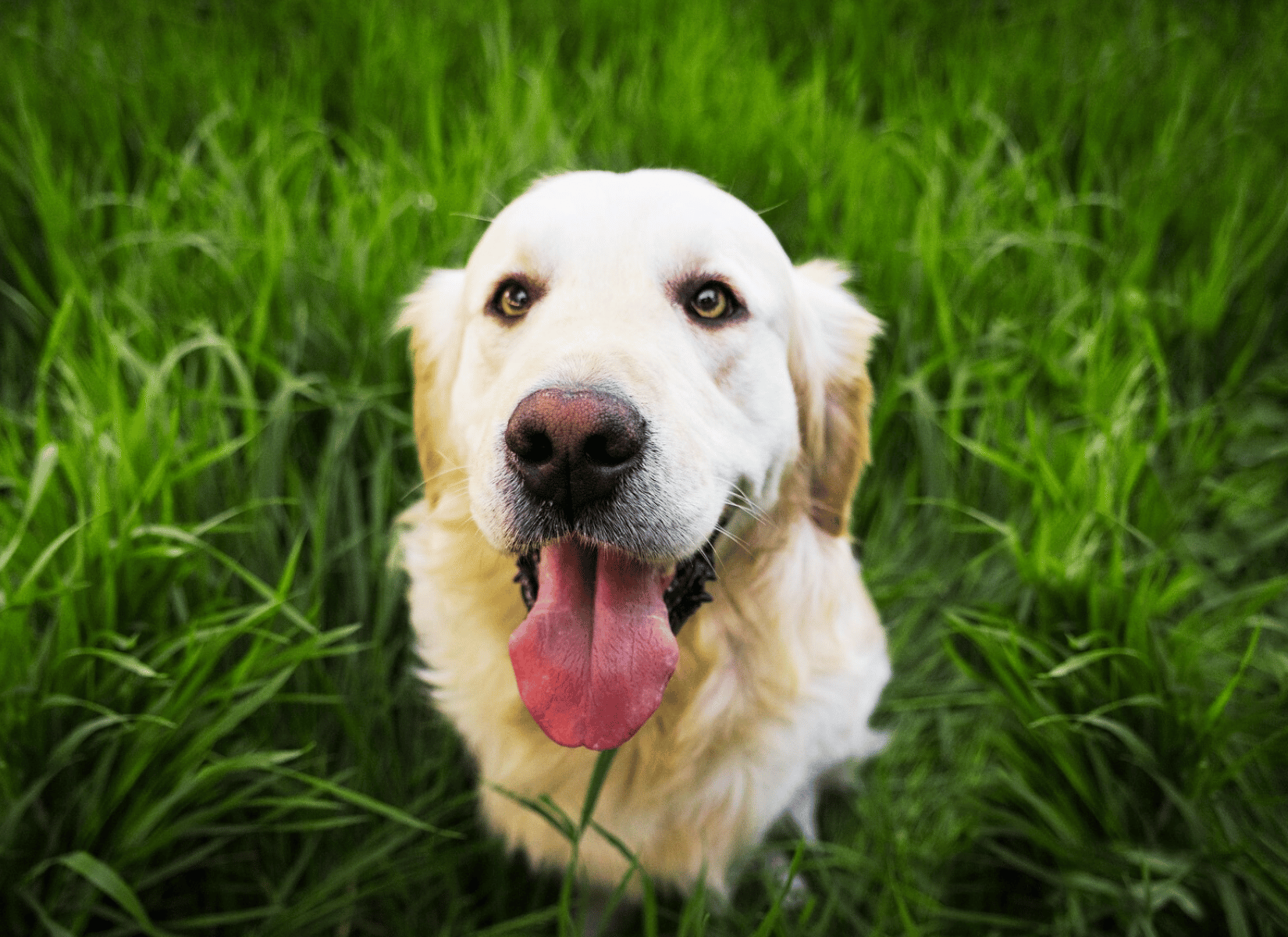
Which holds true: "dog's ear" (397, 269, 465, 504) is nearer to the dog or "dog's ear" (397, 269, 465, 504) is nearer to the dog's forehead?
the dog

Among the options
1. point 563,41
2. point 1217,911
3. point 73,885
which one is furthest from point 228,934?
point 563,41

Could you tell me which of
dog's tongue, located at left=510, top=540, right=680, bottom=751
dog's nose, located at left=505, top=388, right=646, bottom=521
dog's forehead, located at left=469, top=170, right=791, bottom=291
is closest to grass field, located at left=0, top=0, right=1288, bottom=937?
dog's tongue, located at left=510, top=540, right=680, bottom=751

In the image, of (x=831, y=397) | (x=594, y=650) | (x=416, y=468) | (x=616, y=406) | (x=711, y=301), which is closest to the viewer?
(x=616, y=406)

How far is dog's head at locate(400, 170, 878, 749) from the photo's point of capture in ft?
4.09

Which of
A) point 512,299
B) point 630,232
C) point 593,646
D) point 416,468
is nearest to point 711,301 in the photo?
point 630,232

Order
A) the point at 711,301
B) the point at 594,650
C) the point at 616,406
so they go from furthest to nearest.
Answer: the point at 711,301, the point at 594,650, the point at 616,406

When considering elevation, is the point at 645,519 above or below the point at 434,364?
above

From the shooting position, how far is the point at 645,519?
127cm

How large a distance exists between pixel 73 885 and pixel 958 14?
456cm

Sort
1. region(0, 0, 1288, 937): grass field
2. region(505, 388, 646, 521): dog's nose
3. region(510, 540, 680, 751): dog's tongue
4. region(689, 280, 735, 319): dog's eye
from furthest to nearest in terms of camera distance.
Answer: region(0, 0, 1288, 937): grass field → region(689, 280, 735, 319): dog's eye → region(510, 540, 680, 751): dog's tongue → region(505, 388, 646, 521): dog's nose

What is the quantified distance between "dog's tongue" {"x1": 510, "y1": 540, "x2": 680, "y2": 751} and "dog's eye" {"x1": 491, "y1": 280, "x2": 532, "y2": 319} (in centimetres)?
46

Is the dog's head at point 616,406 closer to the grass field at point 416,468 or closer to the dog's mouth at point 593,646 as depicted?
the dog's mouth at point 593,646

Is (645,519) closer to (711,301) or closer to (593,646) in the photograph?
(593,646)

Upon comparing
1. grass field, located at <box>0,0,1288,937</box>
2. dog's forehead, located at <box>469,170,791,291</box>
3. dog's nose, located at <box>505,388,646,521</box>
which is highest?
dog's forehead, located at <box>469,170,791,291</box>
